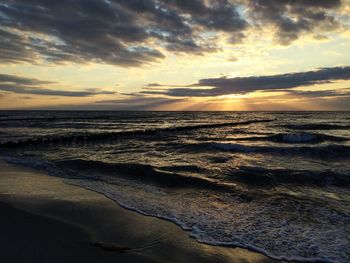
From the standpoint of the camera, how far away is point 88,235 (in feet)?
19.5

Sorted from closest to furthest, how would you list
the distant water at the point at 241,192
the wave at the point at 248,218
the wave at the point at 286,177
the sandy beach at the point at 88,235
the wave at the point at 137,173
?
the sandy beach at the point at 88,235
the wave at the point at 248,218
the distant water at the point at 241,192
the wave at the point at 137,173
the wave at the point at 286,177

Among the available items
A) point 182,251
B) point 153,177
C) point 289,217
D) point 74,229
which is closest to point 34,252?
point 74,229

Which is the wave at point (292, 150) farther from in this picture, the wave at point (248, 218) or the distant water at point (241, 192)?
the wave at point (248, 218)

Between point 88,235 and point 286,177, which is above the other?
point 88,235

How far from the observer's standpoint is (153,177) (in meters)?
11.7

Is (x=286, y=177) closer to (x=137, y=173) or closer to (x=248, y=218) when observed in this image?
(x=248, y=218)

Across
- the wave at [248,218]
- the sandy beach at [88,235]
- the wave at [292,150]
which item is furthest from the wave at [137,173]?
the wave at [292,150]

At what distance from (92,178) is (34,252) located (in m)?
6.48

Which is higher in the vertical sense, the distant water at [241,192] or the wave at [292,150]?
the distant water at [241,192]

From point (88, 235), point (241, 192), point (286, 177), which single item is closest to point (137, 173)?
point (241, 192)

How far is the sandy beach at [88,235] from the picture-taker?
16.5 feet

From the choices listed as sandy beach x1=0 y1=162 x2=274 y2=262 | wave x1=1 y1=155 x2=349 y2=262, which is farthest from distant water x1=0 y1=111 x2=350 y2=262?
sandy beach x1=0 y1=162 x2=274 y2=262

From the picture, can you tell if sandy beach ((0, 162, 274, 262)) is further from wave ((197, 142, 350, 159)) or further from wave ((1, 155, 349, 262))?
wave ((197, 142, 350, 159))

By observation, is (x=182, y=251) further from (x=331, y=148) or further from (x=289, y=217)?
(x=331, y=148)
